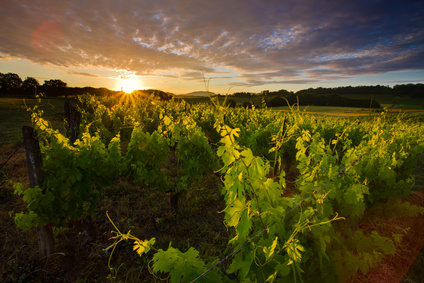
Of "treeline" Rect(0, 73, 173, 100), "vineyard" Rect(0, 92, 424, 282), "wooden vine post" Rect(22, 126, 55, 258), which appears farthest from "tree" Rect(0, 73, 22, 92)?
"wooden vine post" Rect(22, 126, 55, 258)

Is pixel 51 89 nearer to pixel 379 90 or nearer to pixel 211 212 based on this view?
pixel 211 212

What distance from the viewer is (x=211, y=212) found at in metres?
5.36

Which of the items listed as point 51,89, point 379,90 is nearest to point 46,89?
point 51,89

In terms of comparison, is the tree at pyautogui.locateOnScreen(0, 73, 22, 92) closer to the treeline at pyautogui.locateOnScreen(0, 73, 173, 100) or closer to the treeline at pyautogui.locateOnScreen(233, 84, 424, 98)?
the treeline at pyautogui.locateOnScreen(0, 73, 173, 100)

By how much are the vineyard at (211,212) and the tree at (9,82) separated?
52408mm

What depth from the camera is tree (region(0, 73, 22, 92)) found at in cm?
4234

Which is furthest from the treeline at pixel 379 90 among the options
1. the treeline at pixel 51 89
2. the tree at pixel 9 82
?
the tree at pixel 9 82

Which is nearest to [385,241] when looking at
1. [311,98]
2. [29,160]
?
[29,160]

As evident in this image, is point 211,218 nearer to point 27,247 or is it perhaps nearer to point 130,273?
point 130,273

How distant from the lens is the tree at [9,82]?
42.3 metres

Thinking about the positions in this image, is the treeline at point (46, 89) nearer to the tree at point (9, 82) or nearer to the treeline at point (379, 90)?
the tree at point (9, 82)

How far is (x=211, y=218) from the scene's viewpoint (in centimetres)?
513

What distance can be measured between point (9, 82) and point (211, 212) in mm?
62524

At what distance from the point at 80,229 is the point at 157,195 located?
201 cm
